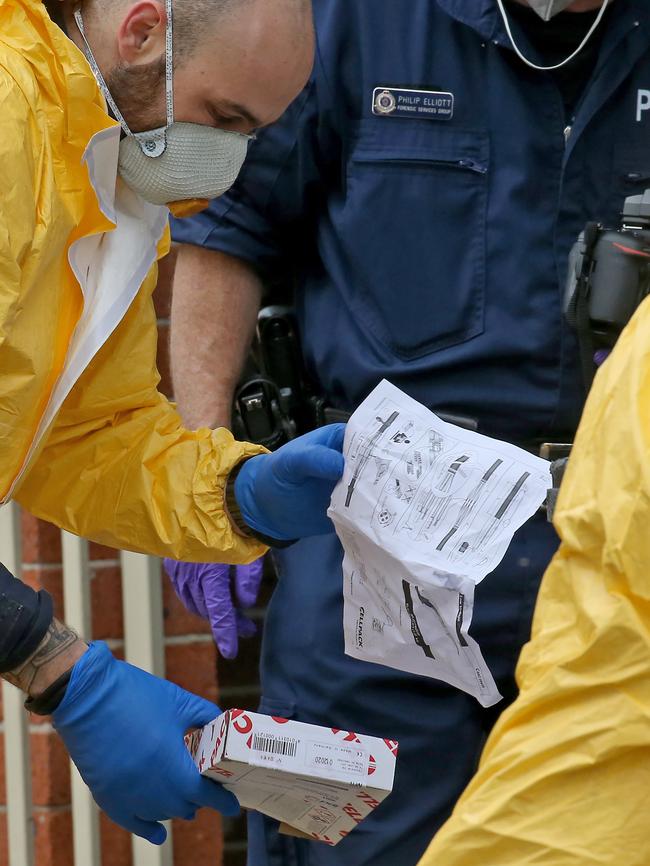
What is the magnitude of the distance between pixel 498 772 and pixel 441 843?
0.23 ft

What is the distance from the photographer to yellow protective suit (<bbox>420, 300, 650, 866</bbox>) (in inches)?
33.8

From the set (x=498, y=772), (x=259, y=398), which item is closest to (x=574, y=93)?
(x=259, y=398)

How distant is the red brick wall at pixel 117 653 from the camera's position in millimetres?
2299

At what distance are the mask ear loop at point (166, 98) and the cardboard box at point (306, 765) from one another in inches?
27.7

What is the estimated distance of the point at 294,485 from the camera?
167cm

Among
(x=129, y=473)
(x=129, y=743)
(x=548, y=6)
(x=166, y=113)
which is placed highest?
(x=548, y=6)

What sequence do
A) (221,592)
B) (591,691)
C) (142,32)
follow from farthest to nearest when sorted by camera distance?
(221,592) < (142,32) < (591,691)

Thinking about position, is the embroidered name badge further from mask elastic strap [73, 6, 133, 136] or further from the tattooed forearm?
the tattooed forearm

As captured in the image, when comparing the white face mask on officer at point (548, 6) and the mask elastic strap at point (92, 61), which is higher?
the white face mask on officer at point (548, 6)

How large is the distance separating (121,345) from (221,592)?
1.48 ft

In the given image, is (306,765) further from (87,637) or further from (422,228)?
(87,637)

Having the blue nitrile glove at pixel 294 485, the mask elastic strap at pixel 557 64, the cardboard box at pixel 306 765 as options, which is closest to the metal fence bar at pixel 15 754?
the blue nitrile glove at pixel 294 485

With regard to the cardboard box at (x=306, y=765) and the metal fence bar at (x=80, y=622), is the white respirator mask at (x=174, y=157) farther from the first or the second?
the metal fence bar at (x=80, y=622)

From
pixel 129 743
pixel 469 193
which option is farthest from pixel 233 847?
pixel 469 193
